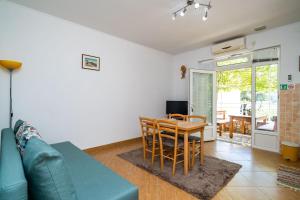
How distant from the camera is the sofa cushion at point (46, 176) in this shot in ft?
2.81

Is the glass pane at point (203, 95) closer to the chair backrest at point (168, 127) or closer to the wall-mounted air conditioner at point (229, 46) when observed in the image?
the wall-mounted air conditioner at point (229, 46)

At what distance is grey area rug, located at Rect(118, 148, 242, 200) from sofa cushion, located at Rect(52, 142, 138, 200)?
41.7 inches

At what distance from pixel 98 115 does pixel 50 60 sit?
1437mm

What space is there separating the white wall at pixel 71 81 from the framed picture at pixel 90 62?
0.09 m

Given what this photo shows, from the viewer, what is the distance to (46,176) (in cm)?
86

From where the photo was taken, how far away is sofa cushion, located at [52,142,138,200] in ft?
4.08

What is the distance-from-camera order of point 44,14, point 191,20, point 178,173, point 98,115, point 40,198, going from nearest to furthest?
point 40,198
point 178,173
point 44,14
point 191,20
point 98,115

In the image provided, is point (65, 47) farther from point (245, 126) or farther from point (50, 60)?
point (245, 126)

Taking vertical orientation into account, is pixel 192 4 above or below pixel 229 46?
above

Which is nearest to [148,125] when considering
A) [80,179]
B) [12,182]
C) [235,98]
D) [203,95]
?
[80,179]

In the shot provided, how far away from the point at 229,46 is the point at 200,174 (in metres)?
3.08

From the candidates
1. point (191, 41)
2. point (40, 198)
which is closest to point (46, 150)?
point (40, 198)

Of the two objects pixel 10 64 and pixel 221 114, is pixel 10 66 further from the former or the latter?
pixel 221 114

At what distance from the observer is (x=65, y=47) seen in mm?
3074
